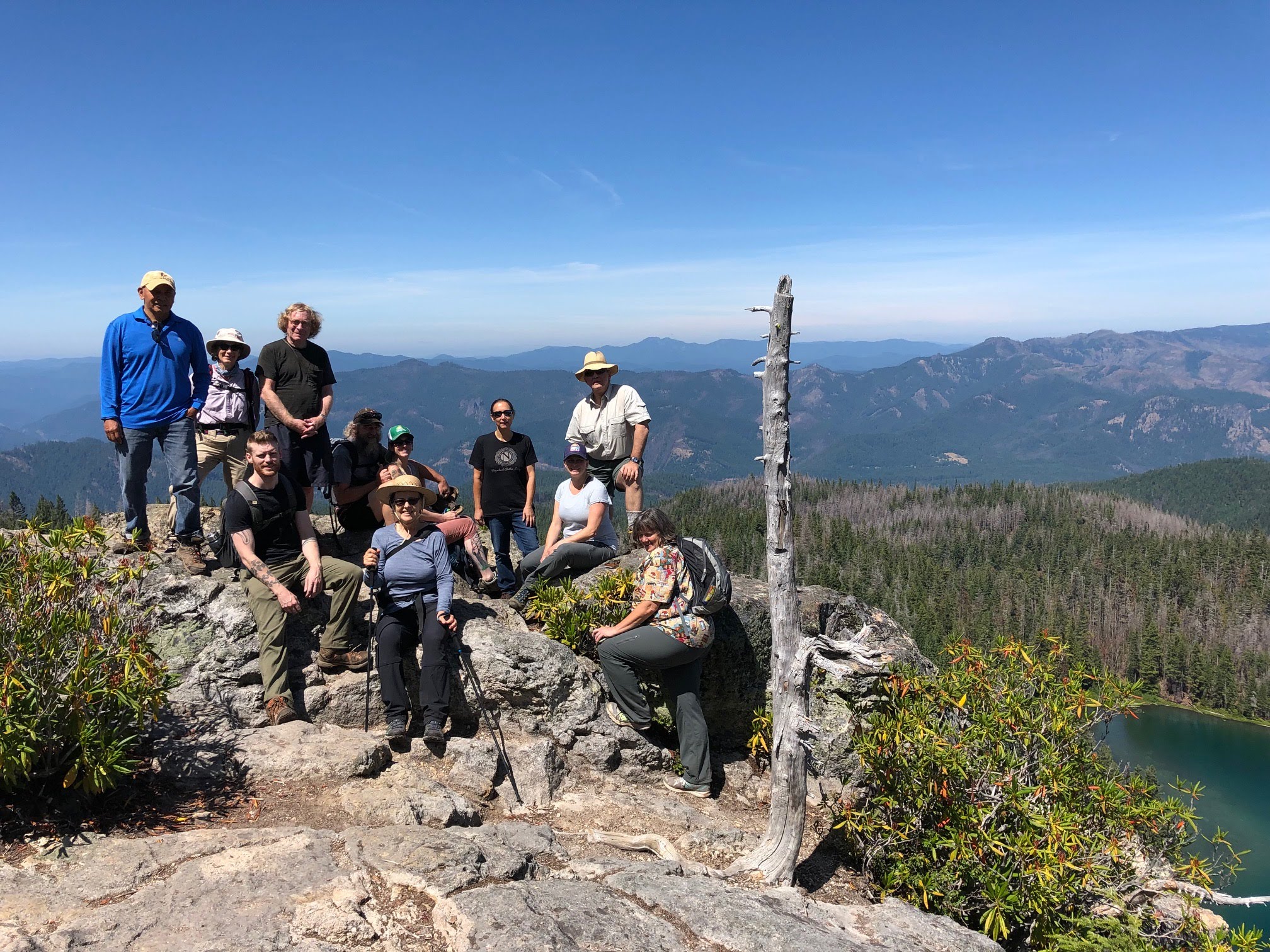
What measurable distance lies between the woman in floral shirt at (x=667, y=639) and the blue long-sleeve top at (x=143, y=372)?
259 inches

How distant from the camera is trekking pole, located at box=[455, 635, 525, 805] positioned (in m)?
9.33

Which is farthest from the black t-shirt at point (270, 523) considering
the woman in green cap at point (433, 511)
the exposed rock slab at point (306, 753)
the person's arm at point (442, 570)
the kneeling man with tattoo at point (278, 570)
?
the exposed rock slab at point (306, 753)

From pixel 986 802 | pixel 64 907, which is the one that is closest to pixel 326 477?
pixel 64 907

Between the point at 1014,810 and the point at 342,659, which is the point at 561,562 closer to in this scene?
the point at 342,659

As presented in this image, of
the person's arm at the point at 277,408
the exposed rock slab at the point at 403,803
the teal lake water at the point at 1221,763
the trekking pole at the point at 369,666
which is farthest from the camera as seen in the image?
the teal lake water at the point at 1221,763

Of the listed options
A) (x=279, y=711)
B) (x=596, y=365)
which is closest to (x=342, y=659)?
(x=279, y=711)

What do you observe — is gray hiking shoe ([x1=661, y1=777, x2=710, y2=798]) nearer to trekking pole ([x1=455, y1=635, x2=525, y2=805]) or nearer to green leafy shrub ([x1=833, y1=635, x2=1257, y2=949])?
green leafy shrub ([x1=833, y1=635, x2=1257, y2=949])

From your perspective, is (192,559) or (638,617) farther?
(192,559)

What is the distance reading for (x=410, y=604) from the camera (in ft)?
29.3

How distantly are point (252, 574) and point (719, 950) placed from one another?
22.2ft

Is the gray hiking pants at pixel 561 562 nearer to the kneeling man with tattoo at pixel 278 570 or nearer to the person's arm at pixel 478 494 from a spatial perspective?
the person's arm at pixel 478 494

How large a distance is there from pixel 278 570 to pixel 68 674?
10.2 feet

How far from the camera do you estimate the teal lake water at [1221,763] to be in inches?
2781

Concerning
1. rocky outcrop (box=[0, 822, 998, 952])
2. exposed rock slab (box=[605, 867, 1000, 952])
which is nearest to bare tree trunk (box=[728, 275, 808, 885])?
exposed rock slab (box=[605, 867, 1000, 952])
